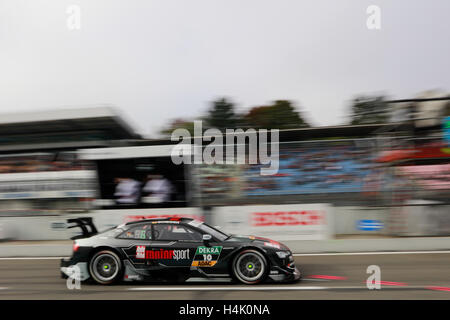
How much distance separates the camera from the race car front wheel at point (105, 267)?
7.66m

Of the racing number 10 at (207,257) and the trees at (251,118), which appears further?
the trees at (251,118)

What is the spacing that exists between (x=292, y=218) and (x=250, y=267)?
13.6ft

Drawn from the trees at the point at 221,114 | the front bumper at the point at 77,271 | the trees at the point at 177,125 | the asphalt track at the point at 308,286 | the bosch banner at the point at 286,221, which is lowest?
the asphalt track at the point at 308,286

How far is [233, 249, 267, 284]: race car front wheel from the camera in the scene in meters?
7.33

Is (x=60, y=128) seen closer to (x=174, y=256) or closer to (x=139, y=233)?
(x=139, y=233)

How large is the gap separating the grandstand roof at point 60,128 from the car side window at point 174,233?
12523 millimetres

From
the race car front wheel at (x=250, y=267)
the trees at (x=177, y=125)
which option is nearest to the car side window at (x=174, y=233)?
the race car front wheel at (x=250, y=267)

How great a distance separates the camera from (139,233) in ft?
25.5

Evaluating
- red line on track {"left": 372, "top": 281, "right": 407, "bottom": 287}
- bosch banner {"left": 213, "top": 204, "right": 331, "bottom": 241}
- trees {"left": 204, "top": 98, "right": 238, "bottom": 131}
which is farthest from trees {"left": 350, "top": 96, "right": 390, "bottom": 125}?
red line on track {"left": 372, "top": 281, "right": 407, "bottom": 287}

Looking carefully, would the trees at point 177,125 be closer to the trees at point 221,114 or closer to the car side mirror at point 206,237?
the trees at point 221,114

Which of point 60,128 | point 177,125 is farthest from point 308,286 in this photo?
point 177,125

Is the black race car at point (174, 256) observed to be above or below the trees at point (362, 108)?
below

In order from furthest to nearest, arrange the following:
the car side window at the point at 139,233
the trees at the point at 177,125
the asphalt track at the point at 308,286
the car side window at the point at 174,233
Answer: the trees at the point at 177,125, the car side window at the point at 139,233, the car side window at the point at 174,233, the asphalt track at the point at 308,286
